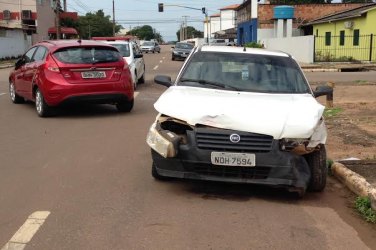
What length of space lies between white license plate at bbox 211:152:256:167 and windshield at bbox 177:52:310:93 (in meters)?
1.42

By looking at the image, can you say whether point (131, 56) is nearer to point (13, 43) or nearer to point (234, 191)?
point (234, 191)

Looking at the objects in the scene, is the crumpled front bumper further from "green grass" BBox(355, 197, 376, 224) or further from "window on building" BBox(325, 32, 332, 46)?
"window on building" BBox(325, 32, 332, 46)

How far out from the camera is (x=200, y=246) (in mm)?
4656

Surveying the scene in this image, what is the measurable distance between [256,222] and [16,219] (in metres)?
2.26

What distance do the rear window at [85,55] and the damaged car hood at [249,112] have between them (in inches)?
215

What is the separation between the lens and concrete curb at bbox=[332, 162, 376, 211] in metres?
5.90

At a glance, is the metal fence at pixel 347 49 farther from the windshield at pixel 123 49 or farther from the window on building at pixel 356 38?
the windshield at pixel 123 49

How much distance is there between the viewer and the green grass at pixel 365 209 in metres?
5.51

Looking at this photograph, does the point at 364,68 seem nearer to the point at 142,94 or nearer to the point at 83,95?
the point at 142,94

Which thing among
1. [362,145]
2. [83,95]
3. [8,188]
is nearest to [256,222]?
[8,188]

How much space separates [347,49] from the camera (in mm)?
37688

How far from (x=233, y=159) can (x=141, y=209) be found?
1.06m

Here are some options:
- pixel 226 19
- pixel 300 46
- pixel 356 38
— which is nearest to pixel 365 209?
pixel 356 38

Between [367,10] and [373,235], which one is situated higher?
[367,10]
